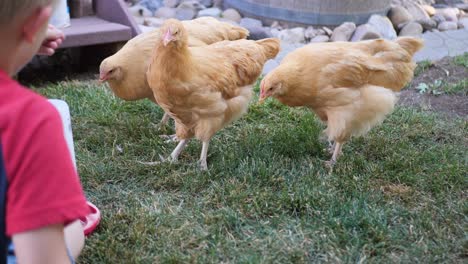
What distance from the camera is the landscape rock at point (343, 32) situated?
7094mm

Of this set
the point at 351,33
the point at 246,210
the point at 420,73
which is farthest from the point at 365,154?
the point at 351,33

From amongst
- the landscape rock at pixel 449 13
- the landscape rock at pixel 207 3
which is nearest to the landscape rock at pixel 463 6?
the landscape rock at pixel 449 13

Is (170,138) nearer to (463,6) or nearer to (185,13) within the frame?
(185,13)

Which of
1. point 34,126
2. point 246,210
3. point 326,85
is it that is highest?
point 34,126

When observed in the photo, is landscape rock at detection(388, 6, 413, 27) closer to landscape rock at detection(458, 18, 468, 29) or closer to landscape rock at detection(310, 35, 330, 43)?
landscape rock at detection(458, 18, 468, 29)

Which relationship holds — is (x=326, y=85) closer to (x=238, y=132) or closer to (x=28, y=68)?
(x=238, y=132)

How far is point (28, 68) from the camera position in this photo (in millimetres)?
5734

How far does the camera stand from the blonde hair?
123cm

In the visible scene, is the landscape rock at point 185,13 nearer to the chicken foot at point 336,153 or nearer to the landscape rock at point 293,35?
the landscape rock at point 293,35

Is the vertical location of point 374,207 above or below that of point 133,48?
below

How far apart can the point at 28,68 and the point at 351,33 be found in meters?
4.03

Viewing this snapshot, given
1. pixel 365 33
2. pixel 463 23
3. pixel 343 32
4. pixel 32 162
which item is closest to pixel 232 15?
pixel 343 32

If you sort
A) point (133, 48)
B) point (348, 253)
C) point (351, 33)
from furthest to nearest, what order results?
point (351, 33) → point (133, 48) → point (348, 253)

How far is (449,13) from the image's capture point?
8.14 meters
